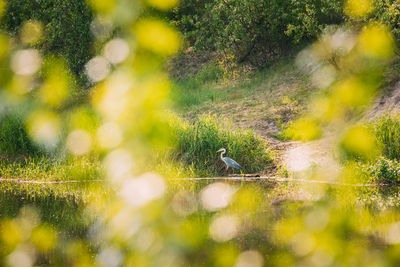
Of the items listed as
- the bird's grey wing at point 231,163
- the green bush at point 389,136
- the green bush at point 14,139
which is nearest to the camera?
the green bush at point 389,136

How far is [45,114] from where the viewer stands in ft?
5.36

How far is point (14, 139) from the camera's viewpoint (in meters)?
11.7

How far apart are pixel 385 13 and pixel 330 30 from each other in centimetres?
223

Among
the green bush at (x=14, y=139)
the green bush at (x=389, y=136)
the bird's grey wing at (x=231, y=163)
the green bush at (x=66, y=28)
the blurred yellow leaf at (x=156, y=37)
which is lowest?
the green bush at (x=14, y=139)

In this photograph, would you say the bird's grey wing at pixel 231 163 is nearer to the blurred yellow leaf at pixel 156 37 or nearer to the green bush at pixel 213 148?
the green bush at pixel 213 148

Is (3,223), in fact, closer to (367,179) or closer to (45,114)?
(45,114)

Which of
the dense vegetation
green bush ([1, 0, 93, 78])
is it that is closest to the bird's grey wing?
the dense vegetation

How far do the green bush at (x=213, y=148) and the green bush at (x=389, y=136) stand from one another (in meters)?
2.42

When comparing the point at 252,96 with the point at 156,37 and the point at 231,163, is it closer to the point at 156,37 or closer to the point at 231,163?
the point at 231,163

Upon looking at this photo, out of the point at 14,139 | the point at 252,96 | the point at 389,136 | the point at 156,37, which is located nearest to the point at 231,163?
the point at 389,136

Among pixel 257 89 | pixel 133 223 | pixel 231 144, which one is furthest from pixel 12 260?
pixel 257 89

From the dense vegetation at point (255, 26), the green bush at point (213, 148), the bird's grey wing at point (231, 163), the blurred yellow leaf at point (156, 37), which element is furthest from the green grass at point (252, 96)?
the blurred yellow leaf at point (156, 37)

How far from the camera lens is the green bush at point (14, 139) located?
459 inches

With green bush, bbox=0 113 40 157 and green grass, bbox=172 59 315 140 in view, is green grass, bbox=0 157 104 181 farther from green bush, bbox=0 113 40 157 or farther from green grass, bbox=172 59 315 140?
green grass, bbox=172 59 315 140
